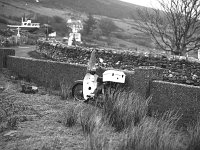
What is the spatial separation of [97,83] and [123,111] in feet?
6.53

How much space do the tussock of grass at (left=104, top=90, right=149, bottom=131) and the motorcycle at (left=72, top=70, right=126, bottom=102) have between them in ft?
2.49

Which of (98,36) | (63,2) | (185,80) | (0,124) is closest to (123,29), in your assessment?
(98,36)

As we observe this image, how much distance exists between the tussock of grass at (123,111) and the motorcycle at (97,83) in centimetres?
76

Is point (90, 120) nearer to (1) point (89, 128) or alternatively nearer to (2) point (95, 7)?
(1) point (89, 128)

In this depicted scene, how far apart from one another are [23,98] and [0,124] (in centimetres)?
228

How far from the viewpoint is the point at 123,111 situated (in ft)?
21.2

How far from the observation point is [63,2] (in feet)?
388

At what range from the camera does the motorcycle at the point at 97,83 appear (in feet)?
25.8

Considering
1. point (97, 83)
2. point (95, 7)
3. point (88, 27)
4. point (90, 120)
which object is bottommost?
point (90, 120)

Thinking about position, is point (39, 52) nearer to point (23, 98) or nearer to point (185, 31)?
point (185, 31)

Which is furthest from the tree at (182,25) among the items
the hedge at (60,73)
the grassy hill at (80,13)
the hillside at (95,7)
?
the hillside at (95,7)

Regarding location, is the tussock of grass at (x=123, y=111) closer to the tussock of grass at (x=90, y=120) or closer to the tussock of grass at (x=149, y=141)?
the tussock of grass at (x=90, y=120)

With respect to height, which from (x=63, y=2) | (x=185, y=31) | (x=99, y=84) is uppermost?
(x=63, y=2)

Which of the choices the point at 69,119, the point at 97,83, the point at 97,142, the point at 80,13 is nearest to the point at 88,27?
the point at 80,13
